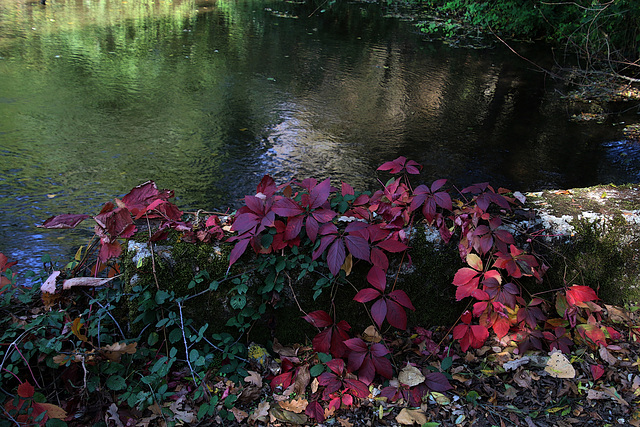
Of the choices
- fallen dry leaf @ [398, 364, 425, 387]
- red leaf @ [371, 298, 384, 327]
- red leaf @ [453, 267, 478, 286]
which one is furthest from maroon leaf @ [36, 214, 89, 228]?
red leaf @ [453, 267, 478, 286]

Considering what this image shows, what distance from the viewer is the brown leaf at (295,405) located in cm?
210

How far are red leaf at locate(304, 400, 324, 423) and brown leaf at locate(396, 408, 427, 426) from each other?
357 millimetres

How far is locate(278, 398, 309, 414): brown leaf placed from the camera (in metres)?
2.10

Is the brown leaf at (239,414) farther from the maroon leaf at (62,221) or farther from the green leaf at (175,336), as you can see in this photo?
the maroon leaf at (62,221)

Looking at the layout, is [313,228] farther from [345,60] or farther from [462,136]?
[345,60]

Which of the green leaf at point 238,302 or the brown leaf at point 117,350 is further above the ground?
the green leaf at point 238,302

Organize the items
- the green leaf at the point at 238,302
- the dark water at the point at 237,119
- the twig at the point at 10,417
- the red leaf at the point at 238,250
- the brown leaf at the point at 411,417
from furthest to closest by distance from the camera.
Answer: the dark water at the point at 237,119, the green leaf at the point at 238,302, the red leaf at the point at 238,250, the brown leaf at the point at 411,417, the twig at the point at 10,417

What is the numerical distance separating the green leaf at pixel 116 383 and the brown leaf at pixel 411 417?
1.30 metres

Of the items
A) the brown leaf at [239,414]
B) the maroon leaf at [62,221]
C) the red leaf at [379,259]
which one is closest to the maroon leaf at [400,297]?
the red leaf at [379,259]

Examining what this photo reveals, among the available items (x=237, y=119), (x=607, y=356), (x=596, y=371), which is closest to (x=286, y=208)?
(x=596, y=371)

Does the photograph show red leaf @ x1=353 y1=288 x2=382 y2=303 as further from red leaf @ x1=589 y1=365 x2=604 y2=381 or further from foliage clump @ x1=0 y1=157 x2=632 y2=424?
red leaf @ x1=589 y1=365 x2=604 y2=381

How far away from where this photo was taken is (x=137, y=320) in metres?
2.17

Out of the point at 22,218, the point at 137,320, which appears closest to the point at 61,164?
the point at 22,218

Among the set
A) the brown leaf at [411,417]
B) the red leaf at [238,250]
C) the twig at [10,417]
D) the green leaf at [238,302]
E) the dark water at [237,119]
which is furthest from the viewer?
the dark water at [237,119]
